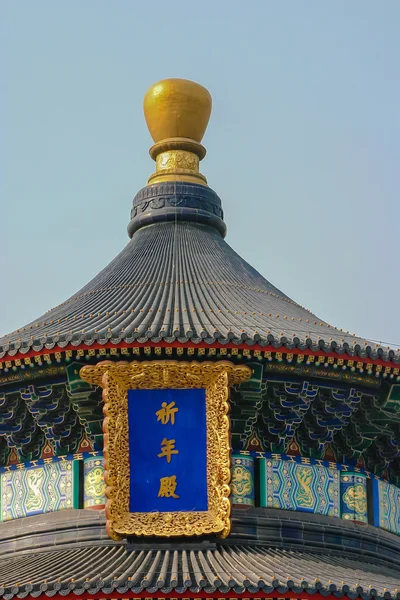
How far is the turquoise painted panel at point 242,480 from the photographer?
836 inches

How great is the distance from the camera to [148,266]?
85.6 ft

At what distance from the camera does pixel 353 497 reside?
876 inches

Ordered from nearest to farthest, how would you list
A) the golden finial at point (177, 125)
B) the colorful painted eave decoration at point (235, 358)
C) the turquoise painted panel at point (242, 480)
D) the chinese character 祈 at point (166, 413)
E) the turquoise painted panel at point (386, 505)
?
the colorful painted eave decoration at point (235, 358) < the chinese character 祈 at point (166, 413) < the turquoise painted panel at point (242, 480) < the turquoise painted panel at point (386, 505) < the golden finial at point (177, 125)

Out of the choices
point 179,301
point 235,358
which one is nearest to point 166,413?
point 235,358

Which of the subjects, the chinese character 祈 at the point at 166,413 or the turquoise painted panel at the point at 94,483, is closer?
the chinese character 祈 at the point at 166,413

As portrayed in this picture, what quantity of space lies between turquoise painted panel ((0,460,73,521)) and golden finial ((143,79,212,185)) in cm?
842

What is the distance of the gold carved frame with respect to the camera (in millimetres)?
20266

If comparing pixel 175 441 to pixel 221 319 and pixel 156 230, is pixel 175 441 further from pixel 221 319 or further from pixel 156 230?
pixel 156 230

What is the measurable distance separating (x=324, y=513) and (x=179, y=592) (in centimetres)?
472

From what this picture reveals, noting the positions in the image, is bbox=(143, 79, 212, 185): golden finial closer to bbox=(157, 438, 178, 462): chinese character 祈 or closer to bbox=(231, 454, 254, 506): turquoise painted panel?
bbox=(231, 454, 254, 506): turquoise painted panel

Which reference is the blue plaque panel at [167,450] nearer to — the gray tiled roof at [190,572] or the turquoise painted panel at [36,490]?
the gray tiled roof at [190,572]

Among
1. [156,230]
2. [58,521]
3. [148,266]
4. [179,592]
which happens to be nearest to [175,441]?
[58,521]

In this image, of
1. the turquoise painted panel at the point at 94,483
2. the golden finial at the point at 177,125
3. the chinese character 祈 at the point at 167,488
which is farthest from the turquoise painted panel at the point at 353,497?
the golden finial at the point at 177,125

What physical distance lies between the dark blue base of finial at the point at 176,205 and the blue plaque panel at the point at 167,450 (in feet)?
25.3
